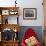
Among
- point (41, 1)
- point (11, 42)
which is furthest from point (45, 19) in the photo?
point (11, 42)

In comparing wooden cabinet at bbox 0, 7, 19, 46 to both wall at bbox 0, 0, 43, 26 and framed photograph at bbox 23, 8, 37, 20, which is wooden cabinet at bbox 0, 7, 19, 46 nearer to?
wall at bbox 0, 0, 43, 26

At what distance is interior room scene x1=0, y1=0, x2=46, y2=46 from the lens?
539cm

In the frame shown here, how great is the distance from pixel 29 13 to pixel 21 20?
1.22 ft

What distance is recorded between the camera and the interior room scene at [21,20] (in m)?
5.39

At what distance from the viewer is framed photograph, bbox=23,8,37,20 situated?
217 inches

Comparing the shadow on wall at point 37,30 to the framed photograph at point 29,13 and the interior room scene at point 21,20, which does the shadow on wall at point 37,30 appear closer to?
the interior room scene at point 21,20

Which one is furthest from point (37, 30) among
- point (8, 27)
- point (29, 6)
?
point (8, 27)

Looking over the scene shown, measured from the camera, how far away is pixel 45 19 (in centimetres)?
536

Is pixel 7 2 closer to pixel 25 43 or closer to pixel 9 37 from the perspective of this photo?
pixel 9 37

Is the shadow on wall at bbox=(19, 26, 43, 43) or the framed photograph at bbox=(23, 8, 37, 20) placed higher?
the framed photograph at bbox=(23, 8, 37, 20)

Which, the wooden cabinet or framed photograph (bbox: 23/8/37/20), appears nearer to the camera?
the wooden cabinet

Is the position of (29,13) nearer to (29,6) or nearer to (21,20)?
(29,6)

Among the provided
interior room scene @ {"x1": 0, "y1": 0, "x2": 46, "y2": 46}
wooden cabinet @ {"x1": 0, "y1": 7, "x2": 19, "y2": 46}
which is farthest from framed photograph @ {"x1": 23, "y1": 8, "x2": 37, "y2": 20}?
wooden cabinet @ {"x1": 0, "y1": 7, "x2": 19, "y2": 46}

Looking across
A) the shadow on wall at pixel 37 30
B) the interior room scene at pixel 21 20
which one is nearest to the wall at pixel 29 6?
Result: the interior room scene at pixel 21 20
